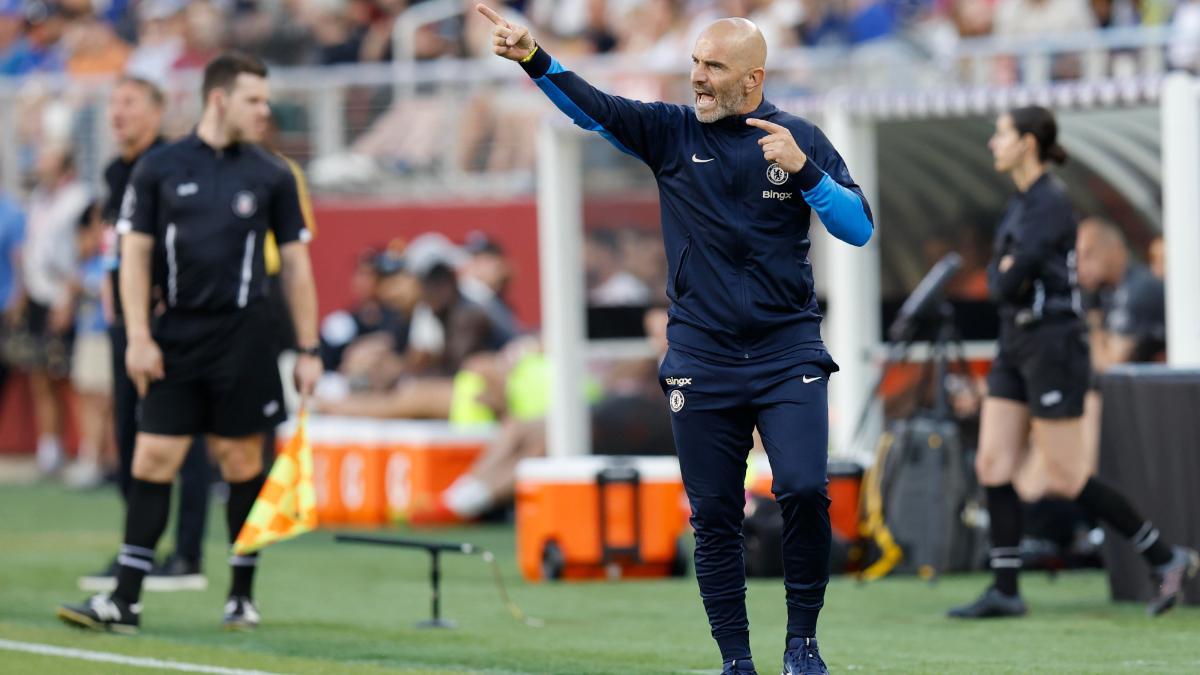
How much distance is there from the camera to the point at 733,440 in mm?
7211

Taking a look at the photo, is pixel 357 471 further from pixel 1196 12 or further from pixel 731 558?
pixel 731 558

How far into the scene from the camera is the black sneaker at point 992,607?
989 centimetres

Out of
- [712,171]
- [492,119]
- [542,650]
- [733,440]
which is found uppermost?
[492,119]

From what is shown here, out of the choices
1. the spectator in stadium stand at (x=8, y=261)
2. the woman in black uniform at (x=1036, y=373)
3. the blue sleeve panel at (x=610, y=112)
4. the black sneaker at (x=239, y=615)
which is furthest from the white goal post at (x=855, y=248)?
the spectator in stadium stand at (x=8, y=261)

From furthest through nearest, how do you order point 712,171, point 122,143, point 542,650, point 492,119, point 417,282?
point 492,119 < point 417,282 < point 122,143 < point 542,650 < point 712,171

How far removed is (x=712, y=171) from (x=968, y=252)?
7.27 m

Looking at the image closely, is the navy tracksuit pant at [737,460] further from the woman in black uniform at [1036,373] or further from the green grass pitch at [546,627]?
the woman in black uniform at [1036,373]

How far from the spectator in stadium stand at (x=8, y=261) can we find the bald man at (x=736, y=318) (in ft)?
45.4

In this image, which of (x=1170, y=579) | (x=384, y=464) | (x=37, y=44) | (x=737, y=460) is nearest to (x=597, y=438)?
(x=384, y=464)

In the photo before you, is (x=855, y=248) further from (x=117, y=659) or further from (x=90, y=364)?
(x=90, y=364)

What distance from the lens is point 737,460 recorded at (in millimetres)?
7227

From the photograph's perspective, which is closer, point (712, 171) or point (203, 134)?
point (712, 171)

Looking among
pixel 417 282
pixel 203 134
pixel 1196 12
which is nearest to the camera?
pixel 203 134

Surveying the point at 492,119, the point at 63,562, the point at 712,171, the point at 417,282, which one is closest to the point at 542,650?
the point at 712,171
